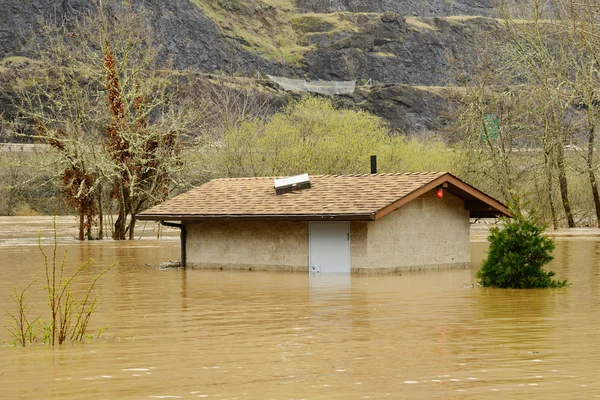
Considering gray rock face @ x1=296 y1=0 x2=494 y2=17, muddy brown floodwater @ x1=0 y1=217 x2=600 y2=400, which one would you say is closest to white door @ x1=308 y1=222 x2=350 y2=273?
muddy brown floodwater @ x1=0 y1=217 x2=600 y2=400

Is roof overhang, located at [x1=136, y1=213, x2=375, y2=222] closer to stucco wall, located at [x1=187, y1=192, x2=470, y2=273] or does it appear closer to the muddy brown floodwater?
stucco wall, located at [x1=187, y1=192, x2=470, y2=273]

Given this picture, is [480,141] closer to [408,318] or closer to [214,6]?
[408,318]

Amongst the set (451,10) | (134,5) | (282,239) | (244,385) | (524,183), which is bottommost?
(244,385)

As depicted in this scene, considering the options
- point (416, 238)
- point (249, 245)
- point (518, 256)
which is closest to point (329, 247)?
point (416, 238)

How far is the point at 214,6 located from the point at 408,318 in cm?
14455

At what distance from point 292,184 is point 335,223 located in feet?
9.38

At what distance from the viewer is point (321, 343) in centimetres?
1493

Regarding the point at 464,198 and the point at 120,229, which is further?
the point at 120,229

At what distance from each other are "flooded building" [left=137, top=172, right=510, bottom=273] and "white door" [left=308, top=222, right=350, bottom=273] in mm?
28

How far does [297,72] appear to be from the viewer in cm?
15775

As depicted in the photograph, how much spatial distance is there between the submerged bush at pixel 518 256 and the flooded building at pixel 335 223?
14.0 feet

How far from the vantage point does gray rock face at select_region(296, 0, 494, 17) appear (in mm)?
187750

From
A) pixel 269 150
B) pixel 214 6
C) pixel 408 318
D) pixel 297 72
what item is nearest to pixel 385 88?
pixel 297 72

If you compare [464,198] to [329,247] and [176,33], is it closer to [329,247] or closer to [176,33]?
[329,247]
